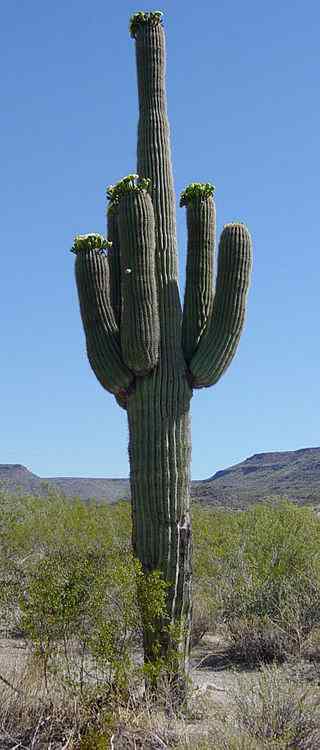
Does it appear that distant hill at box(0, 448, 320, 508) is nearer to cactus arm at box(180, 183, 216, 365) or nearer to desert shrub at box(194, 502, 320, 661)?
desert shrub at box(194, 502, 320, 661)

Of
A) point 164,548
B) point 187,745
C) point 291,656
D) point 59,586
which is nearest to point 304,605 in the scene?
point 291,656

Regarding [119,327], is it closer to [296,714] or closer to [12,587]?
[12,587]

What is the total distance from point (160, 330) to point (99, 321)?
64 centimetres

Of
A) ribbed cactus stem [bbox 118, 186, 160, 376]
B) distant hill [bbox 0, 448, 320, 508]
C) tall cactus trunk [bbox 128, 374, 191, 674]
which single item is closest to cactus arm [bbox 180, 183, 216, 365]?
ribbed cactus stem [bbox 118, 186, 160, 376]

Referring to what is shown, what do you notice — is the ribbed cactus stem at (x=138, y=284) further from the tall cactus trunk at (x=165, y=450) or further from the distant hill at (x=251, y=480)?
the distant hill at (x=251, y=480)

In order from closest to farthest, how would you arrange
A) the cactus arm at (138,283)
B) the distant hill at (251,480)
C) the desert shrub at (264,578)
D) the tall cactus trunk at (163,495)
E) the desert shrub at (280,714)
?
the desert shrub at (280,714), the tall cactus trunk at (163,495), the cactus arm at (138,283), the desert shrub at (264,578), the distant hill at (251,480)

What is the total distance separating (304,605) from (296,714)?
644 cm

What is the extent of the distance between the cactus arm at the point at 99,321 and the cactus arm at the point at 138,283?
0.14m

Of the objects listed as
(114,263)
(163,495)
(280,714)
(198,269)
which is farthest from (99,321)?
(280,714)

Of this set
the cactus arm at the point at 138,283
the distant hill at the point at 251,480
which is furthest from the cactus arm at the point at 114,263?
the distant hill at the point at 251,480

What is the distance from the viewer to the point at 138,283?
920cm

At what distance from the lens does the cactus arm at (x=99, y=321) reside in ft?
30.6

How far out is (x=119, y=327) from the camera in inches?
379

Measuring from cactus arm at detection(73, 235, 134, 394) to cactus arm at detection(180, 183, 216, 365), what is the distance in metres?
0.77
